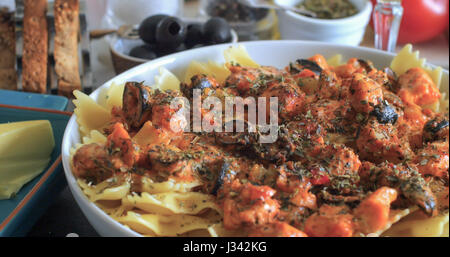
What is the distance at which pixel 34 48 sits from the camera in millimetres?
5492

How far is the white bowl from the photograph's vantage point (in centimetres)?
675

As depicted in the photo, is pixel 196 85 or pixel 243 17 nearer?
pixel 196 85

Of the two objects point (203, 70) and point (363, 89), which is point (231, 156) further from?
point (203, 70)

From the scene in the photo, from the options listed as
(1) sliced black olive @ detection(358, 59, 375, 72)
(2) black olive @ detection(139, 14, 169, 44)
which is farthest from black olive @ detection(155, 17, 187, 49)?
(1) sliced black olive @ detection(358, 59, 375, 72)

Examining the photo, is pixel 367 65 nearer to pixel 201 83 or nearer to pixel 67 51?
pixel 201 83

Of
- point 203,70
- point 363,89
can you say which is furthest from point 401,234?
point 203,70

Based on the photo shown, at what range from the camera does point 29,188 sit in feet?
13.2

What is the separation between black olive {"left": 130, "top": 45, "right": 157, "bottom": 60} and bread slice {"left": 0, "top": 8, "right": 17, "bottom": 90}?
1.37m

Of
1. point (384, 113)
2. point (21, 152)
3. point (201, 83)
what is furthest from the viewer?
point (201, 83)

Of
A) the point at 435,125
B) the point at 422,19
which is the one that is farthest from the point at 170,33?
the point at 422,19

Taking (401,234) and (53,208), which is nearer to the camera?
(401,234)

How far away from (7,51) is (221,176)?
146 inches

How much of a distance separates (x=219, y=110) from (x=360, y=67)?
5.06ft

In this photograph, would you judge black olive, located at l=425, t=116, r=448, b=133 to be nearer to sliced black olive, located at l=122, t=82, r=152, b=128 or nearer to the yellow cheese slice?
sliced black olive, located at l=122, t=82, r=152, b=128
